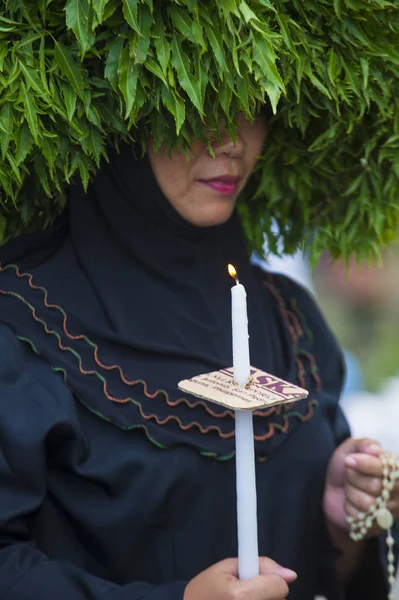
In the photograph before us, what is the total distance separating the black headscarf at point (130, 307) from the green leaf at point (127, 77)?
22cm

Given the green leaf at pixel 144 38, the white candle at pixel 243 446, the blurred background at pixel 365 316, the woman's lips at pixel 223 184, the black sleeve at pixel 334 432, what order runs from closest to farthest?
the white candle at pixel 243 446
the green leaf at pixel 144 38
the woman's lips at pixel 223 184
the black sleeve at pixel 334 432
the blurred background at pixel 365 316

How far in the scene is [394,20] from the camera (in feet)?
3.73

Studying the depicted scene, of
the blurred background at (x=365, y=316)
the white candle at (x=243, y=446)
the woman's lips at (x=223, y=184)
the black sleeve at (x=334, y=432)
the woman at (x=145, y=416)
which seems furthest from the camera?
the blurred background at (x=365, y=316)

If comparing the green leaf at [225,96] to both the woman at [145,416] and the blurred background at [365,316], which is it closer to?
the woman at [145,416]

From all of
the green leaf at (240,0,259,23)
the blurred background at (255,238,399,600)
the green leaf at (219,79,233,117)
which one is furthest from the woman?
the blurred background at (255,238,399,600)

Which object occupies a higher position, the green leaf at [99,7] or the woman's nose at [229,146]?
the green leaf at [99,7]

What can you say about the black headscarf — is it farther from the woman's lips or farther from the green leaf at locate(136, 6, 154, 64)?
the green leaf at locate(136, 6, 154, 64)

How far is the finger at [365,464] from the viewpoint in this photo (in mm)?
1226

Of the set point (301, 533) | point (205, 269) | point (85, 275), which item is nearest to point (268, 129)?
point (205, 269)

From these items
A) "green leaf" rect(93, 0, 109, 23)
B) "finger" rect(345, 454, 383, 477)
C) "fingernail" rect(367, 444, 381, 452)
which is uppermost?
"green leaf" rect(93, 0, 109, 23)

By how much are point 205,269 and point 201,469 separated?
294mm

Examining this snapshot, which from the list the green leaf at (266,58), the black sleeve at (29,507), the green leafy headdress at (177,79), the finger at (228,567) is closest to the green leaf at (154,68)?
the green leafy headdress at (177,79)

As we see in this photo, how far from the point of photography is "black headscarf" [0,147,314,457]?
3.82 ft

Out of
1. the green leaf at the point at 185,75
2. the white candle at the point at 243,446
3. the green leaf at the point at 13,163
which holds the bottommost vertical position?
the white candle at the point at 243,446
